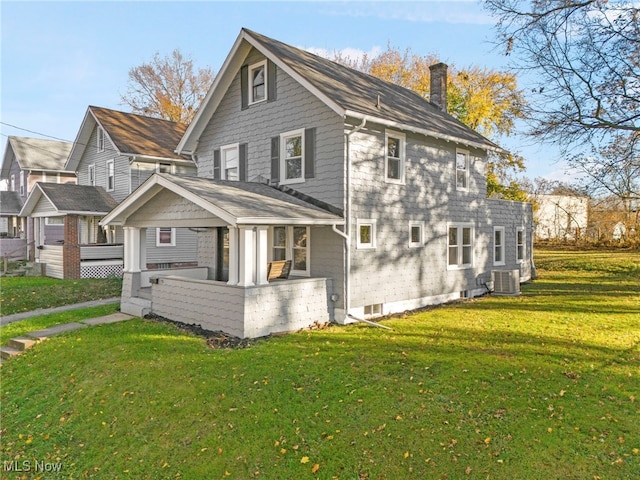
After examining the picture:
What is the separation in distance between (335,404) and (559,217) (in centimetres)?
3077

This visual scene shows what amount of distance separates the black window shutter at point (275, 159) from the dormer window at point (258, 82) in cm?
135

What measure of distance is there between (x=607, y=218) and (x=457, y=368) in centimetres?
2510

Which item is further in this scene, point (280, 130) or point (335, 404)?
point (280, 130)

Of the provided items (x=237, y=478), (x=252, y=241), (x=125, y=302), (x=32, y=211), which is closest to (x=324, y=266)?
(x=252, y=241)

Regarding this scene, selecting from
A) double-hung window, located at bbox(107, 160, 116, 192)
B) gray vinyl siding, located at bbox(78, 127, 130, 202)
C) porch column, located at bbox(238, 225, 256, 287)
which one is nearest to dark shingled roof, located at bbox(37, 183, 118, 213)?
double-hung window, located at bbox(107, 160, 116, 192)

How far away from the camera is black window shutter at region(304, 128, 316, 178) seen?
37.4 ft

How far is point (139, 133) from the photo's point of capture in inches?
885

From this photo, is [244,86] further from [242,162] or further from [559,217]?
[559,217]

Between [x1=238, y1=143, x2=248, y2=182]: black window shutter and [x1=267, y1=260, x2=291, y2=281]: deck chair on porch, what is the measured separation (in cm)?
364

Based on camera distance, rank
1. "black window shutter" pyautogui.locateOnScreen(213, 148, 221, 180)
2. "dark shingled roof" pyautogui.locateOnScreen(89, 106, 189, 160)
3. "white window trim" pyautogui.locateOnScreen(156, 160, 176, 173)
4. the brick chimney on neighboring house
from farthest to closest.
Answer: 1. "white window trim" pyautogui.locateOnScreen(156, 160, 176, 173)
2. "dark shingled roof" pyautogui.locateOnScreen(89, 106, 189, 160)
3. the brick chimney on neighboring house
4. "black window shutter" pyautogui.locateOnScreen(213, 148, 221, 180)

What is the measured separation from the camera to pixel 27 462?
5.82 m

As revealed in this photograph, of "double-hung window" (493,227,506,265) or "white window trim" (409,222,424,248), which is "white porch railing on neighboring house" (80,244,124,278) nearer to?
"white window trim" (409,222,424,248)

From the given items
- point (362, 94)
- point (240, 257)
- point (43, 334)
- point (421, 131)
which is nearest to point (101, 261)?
point (43, 334)

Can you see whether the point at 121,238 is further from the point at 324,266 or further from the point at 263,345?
the point at 263,345
